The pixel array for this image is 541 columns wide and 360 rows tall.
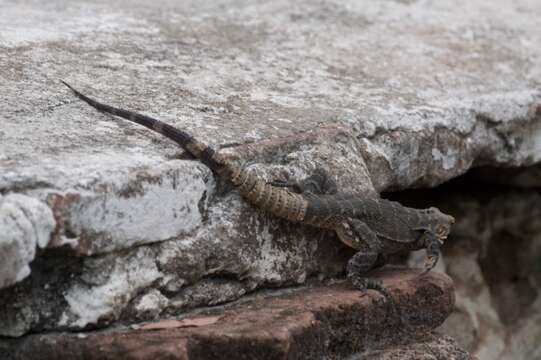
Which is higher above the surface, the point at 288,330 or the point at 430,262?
the point at 288,330

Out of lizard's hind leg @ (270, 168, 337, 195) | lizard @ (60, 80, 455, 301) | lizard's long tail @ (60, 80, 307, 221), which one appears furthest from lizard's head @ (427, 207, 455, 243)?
lizard's long tail @ (60, 80, 307, 221)

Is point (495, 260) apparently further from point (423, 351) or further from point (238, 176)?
point (238, 176)

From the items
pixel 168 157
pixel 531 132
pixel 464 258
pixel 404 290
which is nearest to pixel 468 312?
pixel 464 258

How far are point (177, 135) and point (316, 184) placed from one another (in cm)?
75

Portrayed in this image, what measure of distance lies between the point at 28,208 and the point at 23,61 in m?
1.63

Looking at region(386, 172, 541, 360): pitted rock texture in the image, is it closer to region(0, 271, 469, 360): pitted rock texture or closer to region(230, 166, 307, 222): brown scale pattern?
region(0, 271, 469, 360): pitted rock texture

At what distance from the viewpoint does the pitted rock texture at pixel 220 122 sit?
10.5 ft

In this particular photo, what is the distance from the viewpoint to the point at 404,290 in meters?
3.99

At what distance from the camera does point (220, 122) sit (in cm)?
415

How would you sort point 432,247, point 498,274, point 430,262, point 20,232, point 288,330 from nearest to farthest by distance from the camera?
point 20,232, point 288,330, point 430,262, point 432,247, point 498,274

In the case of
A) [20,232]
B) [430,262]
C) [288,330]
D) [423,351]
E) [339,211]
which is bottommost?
[423,351]

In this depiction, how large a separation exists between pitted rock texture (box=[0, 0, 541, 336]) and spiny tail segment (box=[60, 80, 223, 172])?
0.05 m

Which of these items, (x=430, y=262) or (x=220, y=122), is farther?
(x=430, y=262)

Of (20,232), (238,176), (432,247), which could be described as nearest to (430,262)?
(432,247)
